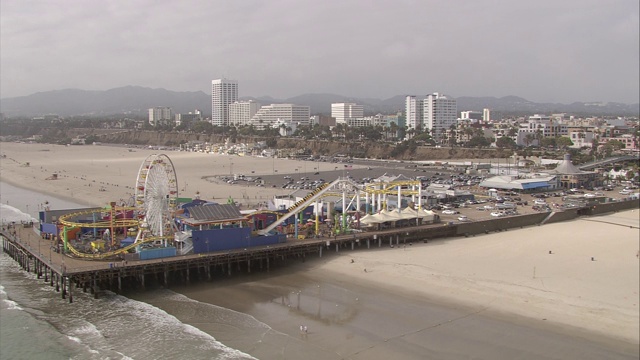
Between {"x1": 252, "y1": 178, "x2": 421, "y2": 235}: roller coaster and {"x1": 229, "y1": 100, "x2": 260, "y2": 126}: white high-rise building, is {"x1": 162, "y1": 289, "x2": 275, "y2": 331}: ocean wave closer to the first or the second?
{"x1": 252, "y1": 178, "x2": 421, "y2": 235}: roller coaster

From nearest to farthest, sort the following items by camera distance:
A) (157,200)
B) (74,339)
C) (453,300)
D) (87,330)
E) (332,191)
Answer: (74,339), (87,330), (453,300), (157,200), (332,191)

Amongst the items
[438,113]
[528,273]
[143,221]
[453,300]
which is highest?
[438,113]

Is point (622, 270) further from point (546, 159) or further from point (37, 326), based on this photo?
point (546, 159)

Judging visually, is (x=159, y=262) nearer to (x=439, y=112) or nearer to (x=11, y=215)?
(x=11, y=215)

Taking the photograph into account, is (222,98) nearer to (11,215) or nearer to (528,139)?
(528,139)

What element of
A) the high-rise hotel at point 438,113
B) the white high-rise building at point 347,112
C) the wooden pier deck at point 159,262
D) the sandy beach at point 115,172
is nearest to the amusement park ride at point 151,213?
the wooden pier deck at point 159,262

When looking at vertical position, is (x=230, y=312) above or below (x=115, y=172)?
below

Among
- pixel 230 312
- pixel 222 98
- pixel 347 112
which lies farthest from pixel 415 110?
pixel 230 312

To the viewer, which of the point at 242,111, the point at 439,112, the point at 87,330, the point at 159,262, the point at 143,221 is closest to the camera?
the point at 87,330

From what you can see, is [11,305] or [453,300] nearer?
[453,300]
